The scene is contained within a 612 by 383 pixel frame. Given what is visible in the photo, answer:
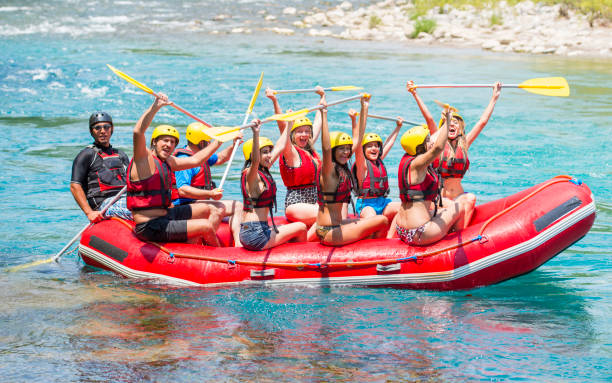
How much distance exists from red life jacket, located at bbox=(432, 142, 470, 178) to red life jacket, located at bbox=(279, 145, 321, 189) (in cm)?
106

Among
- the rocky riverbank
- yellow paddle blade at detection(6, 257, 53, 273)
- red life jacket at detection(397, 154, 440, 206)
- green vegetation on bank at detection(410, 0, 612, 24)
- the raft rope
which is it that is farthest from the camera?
green vegetation on bank at detection(410, 0, 612, 24)

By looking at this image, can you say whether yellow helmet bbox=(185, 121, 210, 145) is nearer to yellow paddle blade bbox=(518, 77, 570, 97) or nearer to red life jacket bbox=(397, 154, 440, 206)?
red life jacket bbox=(397, 154, 440, 206)

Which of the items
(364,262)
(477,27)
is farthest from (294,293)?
(477,27)

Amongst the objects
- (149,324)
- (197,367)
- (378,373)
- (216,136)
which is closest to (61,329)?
(149,324)

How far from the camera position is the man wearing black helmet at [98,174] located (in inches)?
262

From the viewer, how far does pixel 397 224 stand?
6.09 m

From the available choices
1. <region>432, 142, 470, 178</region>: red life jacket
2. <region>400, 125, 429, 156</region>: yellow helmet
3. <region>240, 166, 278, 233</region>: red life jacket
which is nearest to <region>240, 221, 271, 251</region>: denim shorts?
<region>240, 166, 278, 233</region>: red life jacket

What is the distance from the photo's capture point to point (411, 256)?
5949 mm

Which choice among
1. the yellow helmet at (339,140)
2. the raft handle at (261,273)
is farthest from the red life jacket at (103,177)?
the yellow helmet at (339,140)

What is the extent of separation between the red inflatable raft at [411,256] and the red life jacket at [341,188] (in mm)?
417

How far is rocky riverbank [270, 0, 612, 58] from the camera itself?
22.9 metres

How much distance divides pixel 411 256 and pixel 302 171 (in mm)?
1270

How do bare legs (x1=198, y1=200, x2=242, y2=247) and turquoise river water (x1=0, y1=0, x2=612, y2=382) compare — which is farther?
bare legs (x1=198, y1=200, x2=242, y2=247)

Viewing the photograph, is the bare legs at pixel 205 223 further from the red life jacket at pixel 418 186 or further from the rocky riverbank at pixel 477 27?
the rocky riverbank at pixel 477 27
